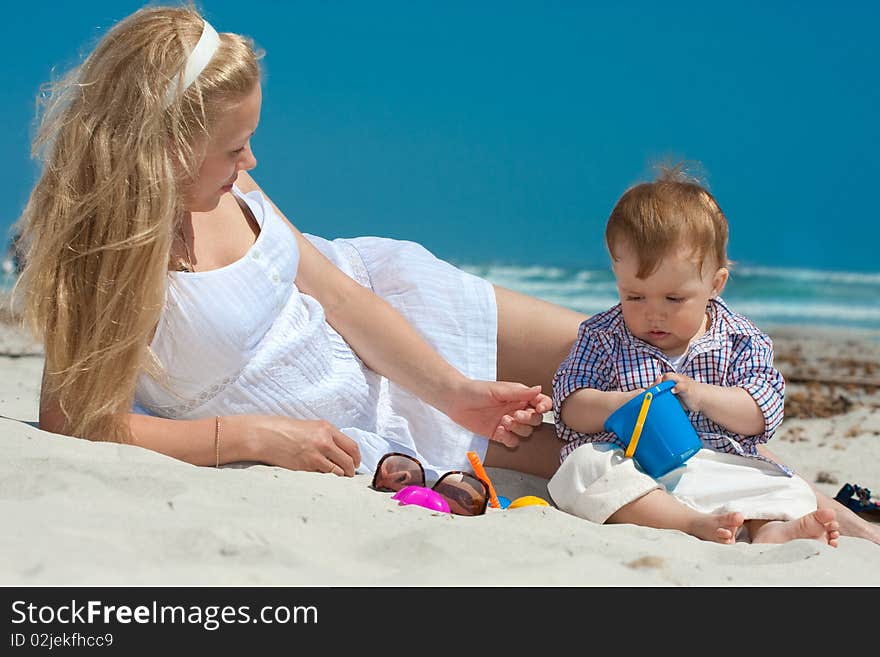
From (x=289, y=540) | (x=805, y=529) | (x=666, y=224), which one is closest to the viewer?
(x=289, y=540)

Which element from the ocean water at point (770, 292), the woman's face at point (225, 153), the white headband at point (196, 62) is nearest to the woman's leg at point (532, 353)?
the woman's face at point (225, 153)

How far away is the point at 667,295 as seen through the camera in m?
2.91

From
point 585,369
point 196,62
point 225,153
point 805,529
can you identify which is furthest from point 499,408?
point 196,62

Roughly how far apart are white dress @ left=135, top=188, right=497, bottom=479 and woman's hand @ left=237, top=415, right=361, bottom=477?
17cm

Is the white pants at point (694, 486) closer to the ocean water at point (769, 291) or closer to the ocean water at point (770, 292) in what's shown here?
the ocean water at point (769, 291)

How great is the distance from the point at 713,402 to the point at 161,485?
1.52m

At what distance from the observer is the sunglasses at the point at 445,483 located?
2.68 meters

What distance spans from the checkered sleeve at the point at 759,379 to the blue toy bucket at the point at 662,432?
0.79 ft

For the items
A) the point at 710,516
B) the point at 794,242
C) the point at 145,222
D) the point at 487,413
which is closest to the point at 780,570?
the point at 710,516

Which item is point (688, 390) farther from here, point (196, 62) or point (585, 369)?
point (196, 62)

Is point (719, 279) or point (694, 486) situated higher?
point (719, 279)

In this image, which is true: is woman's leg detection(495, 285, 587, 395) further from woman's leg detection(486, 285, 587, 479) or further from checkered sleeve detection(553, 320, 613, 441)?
checkered sleeve detection(553, 320, 613, 441)

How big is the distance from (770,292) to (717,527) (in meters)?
13.5
